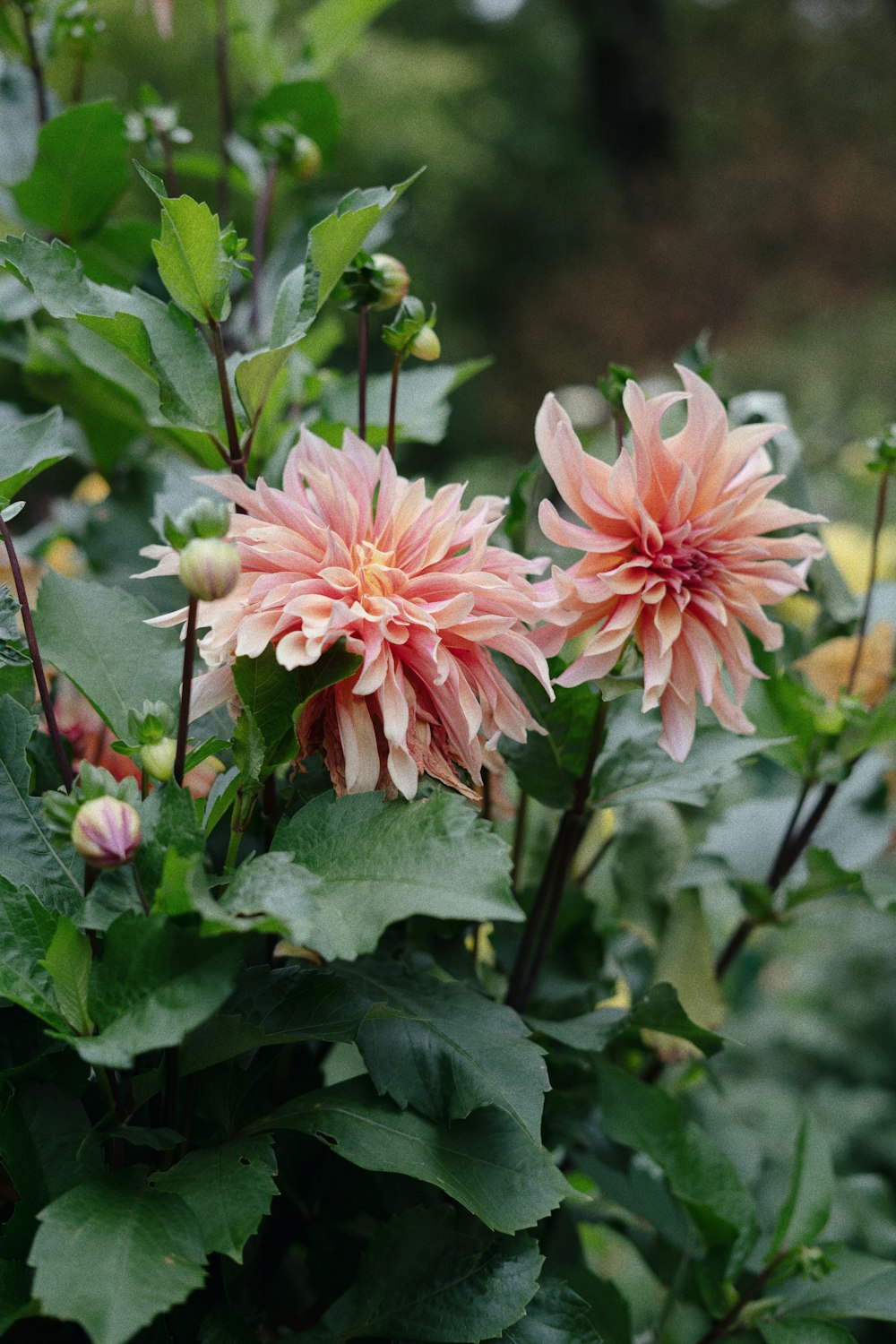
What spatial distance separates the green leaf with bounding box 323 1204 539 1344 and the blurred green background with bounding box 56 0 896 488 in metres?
4.66

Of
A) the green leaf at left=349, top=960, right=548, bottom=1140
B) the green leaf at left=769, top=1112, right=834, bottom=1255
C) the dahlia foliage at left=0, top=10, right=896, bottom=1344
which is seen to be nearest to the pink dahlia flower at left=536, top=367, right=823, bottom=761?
the dahlia foliage at left=0, top=10, right=896, bottom=1344

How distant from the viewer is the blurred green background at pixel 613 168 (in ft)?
16.6

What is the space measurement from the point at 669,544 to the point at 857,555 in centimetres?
87

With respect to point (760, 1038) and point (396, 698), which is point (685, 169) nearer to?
point (760, 1038)

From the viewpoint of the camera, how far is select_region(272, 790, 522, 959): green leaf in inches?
10.4

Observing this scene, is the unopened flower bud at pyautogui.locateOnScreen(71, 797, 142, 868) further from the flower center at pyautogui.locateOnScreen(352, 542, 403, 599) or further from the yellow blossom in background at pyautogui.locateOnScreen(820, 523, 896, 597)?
the yellow blossom in background at pyautogui.locateOnScreen(820, 523, 896, 597)

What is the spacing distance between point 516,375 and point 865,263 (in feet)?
6.28

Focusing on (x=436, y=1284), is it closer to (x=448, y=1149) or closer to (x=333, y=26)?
(x=448, y=1149)

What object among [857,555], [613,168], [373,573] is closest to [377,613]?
[373,573]

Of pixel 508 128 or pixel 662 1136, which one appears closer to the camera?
→ pixel 662 1136

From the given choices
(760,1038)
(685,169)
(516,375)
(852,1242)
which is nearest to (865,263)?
(685,169)

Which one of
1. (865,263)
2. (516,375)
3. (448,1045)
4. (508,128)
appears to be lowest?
(516,375)

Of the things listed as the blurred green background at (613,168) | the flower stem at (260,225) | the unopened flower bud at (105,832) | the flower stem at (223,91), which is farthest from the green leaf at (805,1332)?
the blurred green background at (613,168)

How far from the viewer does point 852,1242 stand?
2.66 ft
